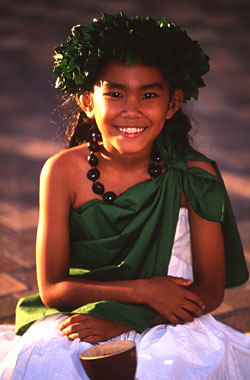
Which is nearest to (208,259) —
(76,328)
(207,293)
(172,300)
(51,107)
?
(207,293)

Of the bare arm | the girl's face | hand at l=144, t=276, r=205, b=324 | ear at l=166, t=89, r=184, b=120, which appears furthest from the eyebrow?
hand at l=144, t=276, r=205, b=324

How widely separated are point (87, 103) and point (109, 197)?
0.34m

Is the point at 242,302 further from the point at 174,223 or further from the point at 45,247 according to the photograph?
the point at 45,247

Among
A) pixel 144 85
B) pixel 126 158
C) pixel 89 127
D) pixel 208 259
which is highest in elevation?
pixel 144 85

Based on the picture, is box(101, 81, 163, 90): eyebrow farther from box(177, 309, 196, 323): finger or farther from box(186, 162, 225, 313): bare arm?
box(177, 309, 196, 323): finger

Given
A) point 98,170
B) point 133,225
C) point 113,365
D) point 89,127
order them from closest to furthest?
point 113,365 → point 133,225 → point 98,170 → point 89,127

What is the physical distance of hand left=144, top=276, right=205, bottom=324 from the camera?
2.06 m

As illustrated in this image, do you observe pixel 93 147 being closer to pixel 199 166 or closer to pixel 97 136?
pixel 97 136

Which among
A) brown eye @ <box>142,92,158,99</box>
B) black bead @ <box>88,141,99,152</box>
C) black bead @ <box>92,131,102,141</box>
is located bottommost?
black bead @ <box>88,141,99,152</box>

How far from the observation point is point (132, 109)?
2.06m

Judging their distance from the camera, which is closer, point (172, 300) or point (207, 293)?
point (172, 300)

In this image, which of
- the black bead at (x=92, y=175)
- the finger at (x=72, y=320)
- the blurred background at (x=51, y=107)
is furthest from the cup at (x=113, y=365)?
the blurred background at (x=51, y=107)

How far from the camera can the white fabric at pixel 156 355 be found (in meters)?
1.85

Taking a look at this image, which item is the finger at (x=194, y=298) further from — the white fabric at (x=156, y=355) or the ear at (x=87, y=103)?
the ear at (x=87, y=103)
